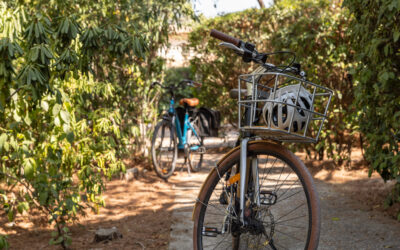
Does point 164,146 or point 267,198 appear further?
point 164,146

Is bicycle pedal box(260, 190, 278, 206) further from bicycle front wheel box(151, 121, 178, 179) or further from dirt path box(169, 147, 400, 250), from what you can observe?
bicycle front wheel box(151, 121, 178, 179)

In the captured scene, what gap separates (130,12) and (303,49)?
7.83 feet

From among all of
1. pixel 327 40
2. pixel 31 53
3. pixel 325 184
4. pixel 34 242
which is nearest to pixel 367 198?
pixel 325 184

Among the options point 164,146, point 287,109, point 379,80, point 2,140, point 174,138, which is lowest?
point 164,146

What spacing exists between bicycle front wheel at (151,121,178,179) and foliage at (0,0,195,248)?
1.92 feet

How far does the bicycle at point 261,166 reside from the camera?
91.6 inches

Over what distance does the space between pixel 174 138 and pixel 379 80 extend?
11.6 ft

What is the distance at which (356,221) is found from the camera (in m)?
3.93

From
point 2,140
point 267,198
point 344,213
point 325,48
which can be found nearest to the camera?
point 267,198

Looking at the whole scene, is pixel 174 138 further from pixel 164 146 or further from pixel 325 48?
pixel 325 48

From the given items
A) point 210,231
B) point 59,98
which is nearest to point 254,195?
point 210,231

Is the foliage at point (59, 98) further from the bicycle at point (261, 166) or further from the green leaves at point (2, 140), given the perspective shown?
the bicycle at point (261, 166)

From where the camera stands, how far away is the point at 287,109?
228cm

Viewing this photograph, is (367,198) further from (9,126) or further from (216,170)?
(9,126)
